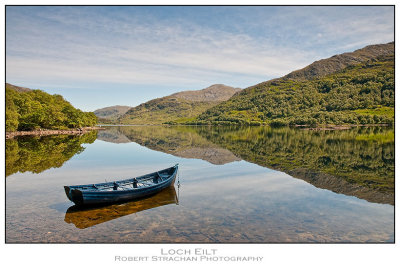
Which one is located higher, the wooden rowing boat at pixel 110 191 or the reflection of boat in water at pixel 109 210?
the wooden rowing boat at pixel 110 191

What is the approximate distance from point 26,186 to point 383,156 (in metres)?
51.8

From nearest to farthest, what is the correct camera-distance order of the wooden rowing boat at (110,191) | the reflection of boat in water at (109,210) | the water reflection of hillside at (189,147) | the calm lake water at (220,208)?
the calm lake water at (220,208)
the reflection of boat in water at (109,210)
the wooden rowing boat at (110,191)
the water reflection of hillside at (189,147)

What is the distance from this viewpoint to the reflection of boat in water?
1972 cm

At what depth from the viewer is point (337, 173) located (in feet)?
117

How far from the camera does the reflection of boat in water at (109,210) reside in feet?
64.7

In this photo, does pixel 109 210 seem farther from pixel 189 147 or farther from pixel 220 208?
pixel 189 147

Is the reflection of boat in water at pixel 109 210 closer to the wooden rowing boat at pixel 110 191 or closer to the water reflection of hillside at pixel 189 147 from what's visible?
the wooden rowing boat at pixel 110 191

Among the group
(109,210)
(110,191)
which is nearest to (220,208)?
(109,210)

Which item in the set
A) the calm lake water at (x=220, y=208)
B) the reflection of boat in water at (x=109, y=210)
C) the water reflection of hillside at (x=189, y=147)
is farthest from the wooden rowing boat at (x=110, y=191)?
the water reflection of hillside at (x=189, y=147)

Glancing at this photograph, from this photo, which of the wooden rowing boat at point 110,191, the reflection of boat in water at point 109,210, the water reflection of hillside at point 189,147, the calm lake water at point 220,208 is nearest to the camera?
the calm lake water at point 220,208

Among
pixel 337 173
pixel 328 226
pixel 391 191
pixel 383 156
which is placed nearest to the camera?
pixel 328 226

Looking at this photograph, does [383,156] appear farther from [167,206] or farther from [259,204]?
[167,206]

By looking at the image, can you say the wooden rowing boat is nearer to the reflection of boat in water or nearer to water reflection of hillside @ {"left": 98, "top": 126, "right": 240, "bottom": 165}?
the reflection of boat in water

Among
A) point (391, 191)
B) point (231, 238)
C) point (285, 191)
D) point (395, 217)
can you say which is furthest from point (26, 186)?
point (391, 191)
